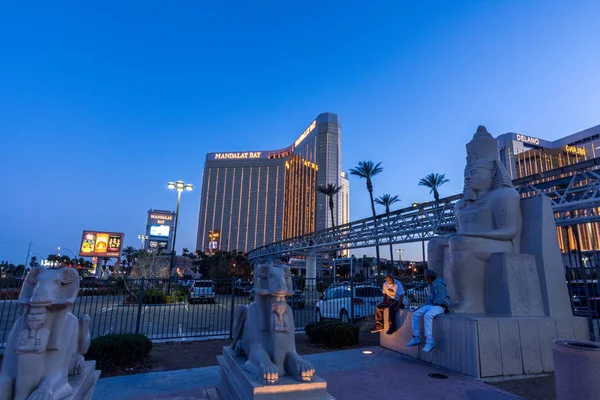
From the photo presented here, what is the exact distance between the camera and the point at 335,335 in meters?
8.18

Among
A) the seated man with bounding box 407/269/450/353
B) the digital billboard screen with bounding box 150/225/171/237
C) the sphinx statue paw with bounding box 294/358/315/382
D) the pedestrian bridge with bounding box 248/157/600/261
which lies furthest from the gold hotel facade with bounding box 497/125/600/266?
the sphinx statue paw with bounding box 294/358/315/382

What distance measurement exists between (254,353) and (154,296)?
61.6 ft

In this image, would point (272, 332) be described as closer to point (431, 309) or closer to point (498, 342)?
point (431, 309)

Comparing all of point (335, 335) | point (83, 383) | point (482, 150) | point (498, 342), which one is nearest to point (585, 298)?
point (482, 150)

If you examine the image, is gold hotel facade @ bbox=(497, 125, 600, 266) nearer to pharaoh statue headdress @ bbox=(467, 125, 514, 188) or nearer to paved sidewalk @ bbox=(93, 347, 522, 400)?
pharaoh statue headdress @ bbox=(467, 125, 514, 188)

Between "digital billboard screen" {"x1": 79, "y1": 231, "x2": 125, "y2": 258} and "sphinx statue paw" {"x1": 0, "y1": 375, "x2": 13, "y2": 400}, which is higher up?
"digital billboard screen" {"x1": 79, "y1": 231, "x2": 125, "y2": 258}

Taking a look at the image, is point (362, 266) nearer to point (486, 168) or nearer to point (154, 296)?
point (154, 296)

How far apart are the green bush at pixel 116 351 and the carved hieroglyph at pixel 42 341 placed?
156 inches

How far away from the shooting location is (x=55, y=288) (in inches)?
116

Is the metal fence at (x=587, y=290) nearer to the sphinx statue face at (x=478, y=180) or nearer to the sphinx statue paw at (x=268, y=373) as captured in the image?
the sphinx statue face at (x=478, y=180)

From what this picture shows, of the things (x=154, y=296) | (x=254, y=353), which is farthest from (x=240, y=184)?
(x=254, y=353)

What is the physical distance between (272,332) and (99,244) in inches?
1944

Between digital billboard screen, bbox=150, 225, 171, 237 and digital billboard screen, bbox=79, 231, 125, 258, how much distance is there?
5.46 meters

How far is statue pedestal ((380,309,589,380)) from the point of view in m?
5.12
